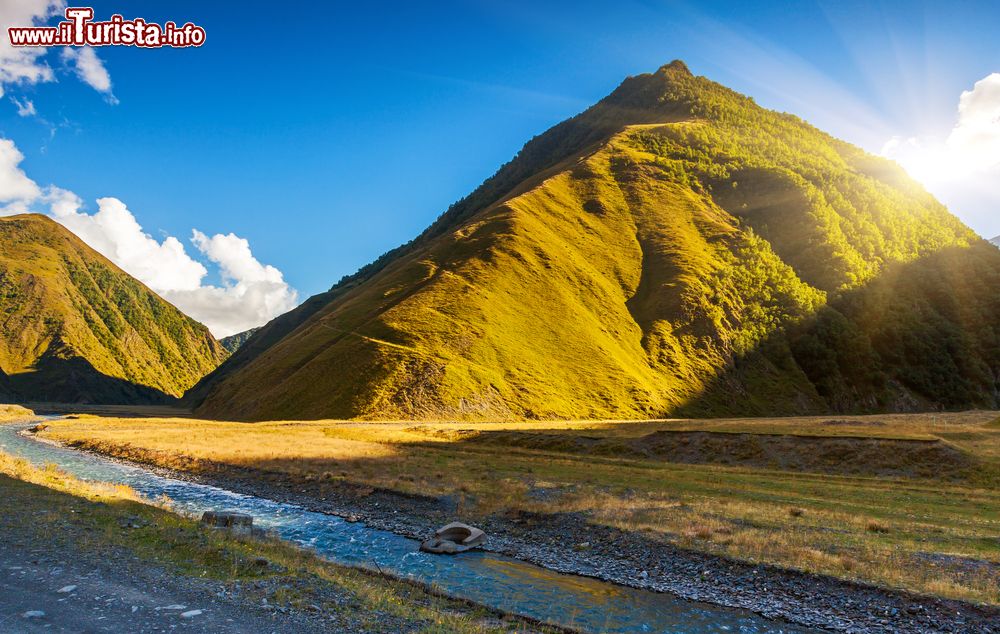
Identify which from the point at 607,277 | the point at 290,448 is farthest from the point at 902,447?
the point at 607,277

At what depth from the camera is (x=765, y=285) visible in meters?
141

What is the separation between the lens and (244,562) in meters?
16.2

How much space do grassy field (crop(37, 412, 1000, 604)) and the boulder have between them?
13.1 ft

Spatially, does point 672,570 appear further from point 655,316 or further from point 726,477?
point 655,316

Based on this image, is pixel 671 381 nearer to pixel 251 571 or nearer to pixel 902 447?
pixel 902 447

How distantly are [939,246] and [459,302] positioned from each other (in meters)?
160

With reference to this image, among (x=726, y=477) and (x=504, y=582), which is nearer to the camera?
(x=504, y=582)

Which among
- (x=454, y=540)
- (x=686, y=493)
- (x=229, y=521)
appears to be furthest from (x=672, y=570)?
(x=229, y=521)

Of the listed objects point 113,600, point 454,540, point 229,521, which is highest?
point 113,600

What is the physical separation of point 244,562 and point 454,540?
34.6ft

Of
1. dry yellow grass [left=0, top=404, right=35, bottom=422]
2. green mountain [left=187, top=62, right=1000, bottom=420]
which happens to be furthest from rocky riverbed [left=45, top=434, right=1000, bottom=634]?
dry yellow grass [left=0, top=404, right=35, bottom=422]

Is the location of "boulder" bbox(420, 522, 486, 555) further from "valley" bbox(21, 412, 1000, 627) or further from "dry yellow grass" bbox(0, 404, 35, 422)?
"dry yellow grass" bbox(0, 404, 35, 422)

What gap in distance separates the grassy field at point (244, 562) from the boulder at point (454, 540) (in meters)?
4.67

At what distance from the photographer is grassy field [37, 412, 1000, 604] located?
70.7 ft
